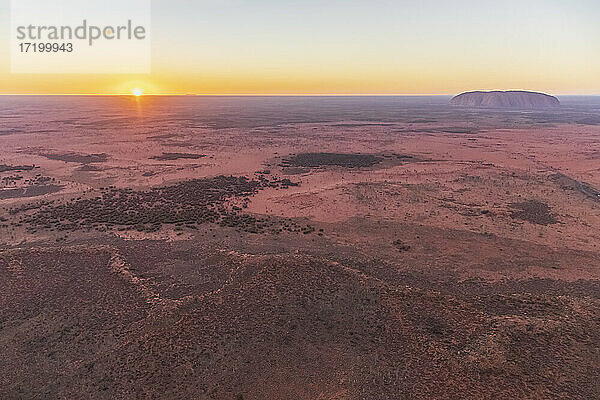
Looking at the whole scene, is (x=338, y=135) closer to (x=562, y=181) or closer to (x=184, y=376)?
(x=562, y=181)

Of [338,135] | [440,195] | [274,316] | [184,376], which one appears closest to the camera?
[184,376]

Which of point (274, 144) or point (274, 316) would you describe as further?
point (274, 144)

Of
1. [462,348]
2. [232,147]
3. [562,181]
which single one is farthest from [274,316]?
[232,147]

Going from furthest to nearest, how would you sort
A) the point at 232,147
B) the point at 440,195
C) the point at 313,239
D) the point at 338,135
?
the point at 338,135 < the point at 232,147 < the point at 440,195 < the point at 313,239

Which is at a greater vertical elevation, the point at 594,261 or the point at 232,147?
the point at 232,147

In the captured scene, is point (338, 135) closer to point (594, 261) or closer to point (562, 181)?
point (562, 181)

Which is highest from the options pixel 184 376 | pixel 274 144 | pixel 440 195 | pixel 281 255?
pixel 274 144
